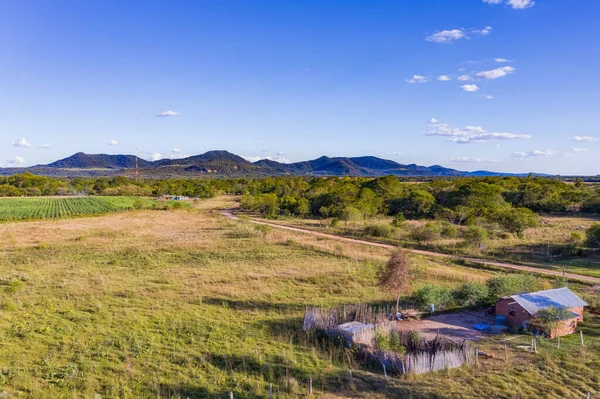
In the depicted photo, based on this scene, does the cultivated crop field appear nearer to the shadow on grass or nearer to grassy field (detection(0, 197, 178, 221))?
grassy field (detection(0, 197, 178, 221))

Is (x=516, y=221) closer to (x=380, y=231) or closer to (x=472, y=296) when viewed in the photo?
(x=380, y=231)

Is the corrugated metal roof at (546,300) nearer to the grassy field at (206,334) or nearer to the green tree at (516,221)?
the grassy field at (206,334)

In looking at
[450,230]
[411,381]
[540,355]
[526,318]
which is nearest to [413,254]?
[450,230]

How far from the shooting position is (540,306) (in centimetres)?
1605

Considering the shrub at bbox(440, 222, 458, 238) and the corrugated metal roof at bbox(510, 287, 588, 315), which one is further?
the shrub at bbox(440, 222, 458, 238)

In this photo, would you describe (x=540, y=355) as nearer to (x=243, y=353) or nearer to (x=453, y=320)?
(x=453, y=320)

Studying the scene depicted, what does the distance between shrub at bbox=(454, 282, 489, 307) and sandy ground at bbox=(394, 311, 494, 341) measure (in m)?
0.84

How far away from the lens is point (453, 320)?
57.9 ft

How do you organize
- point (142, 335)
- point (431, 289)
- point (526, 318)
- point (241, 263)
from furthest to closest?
point (241, 263)
point (431, 289)
point (526, 318)
point (142, 335)

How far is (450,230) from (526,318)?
26190 mm

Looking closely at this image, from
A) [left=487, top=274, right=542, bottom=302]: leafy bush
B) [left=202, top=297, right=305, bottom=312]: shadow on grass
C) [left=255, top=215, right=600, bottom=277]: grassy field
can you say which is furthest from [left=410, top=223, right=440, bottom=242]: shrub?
[left=202, top=297, right=305, bottom=312]: shadow on grass

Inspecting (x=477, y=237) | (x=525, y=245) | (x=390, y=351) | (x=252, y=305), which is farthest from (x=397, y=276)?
(x=525, y=245)

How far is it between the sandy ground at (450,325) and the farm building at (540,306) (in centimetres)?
99

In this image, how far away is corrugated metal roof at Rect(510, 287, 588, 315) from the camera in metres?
16.0
